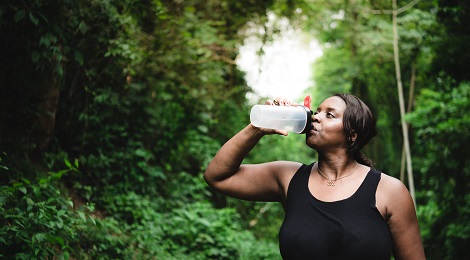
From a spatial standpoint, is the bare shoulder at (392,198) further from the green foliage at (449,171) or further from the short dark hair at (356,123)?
the green foliage at (449,171)

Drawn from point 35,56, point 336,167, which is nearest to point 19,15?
point 35,56

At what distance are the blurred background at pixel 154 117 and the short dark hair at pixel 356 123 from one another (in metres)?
1.89

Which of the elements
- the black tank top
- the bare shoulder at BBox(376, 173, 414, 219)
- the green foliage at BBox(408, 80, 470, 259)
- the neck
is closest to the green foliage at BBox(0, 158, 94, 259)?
the black tank top

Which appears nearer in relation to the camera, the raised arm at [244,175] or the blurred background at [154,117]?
the raised arm at [244,175]

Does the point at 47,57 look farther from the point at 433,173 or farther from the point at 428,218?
the point at 428,218

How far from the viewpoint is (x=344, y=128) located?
2.28 meters

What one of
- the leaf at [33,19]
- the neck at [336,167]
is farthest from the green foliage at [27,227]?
the neck at [336,167]

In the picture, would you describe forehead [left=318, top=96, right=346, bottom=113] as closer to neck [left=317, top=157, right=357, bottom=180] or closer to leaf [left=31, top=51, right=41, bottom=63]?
neck [left=317, top=157, right=357, bottom=180]

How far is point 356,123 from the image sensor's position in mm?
2291

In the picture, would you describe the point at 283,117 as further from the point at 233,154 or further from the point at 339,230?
the point at 339,230

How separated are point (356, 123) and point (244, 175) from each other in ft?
2.19

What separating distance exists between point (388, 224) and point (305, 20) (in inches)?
313

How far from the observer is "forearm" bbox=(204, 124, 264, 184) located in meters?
2.39

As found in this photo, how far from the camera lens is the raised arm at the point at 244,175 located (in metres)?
2.45
